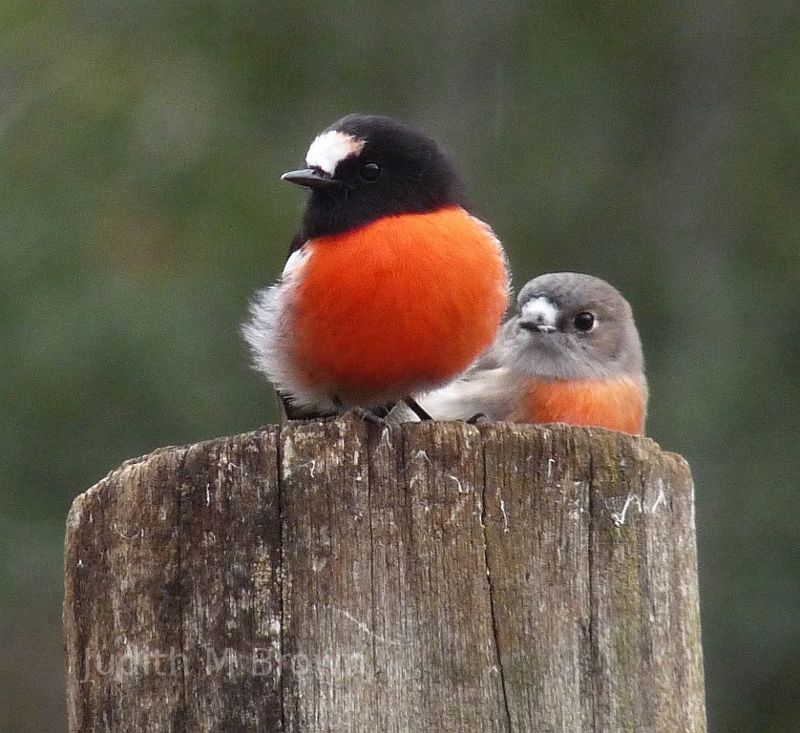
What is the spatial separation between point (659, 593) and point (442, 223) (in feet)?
7.38

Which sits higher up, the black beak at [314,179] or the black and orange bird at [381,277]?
the black beak at [314,179]

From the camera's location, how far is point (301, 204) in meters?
12.0

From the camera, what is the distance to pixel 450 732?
3.29m

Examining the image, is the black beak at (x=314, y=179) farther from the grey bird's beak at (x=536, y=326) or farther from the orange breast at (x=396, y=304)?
the grey bird's beak at (x=536, y=326)

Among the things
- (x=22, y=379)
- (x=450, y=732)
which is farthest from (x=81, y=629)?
(x=22, y=379)

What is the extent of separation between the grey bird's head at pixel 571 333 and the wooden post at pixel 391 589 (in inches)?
134

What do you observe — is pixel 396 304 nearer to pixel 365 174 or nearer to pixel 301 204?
pixel 365 174

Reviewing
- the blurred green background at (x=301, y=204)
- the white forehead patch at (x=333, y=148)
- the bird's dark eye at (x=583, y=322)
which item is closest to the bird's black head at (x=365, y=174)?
the white forehead patch at (x=333, y=148)

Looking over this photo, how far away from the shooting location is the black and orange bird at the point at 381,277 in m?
5.23

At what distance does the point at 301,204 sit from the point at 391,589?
8910 mm

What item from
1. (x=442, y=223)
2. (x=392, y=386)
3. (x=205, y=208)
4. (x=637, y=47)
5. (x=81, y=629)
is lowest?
(x=81, y=629)

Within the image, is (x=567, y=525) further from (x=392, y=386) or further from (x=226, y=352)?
(x=226, y=352)

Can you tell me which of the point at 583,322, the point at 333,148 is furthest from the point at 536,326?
the point at 333,148

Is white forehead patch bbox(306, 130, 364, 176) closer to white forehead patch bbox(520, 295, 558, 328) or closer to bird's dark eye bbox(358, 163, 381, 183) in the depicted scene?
bird's dark eye bbox(358, 163, 381, 183)
